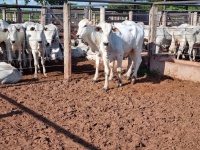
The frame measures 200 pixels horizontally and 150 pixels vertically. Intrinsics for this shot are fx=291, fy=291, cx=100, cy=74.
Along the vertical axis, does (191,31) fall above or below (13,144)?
above

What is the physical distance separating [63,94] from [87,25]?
1.83m

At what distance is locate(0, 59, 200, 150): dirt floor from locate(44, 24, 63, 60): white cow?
6.37 feet

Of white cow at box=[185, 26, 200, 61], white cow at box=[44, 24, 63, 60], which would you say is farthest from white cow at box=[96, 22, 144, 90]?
white cow at box=[185, 26, 200, 61]

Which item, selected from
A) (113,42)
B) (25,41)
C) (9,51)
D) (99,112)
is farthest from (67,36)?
(99,112)

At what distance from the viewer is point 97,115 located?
17.4ft

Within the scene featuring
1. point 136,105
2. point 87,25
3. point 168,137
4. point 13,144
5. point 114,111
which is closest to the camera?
point 13,144

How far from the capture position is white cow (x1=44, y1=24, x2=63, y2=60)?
9.31m

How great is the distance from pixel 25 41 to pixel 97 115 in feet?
13.9

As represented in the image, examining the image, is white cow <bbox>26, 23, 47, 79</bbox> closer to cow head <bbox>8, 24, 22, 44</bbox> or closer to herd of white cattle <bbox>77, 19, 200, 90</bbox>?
cow head <bbox>8, 24, 22, 44</bbox>

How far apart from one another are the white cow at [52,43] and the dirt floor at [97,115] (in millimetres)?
1943

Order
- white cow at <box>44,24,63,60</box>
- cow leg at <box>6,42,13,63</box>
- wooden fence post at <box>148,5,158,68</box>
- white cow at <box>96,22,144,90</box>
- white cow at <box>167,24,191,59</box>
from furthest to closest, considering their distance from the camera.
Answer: white cow at <box>167,24,191,59</box> < white cow at <box>44,24,63,60</box> < wooden fence post at <box>148,5,158,68</box> < cow leg at <box>6,42,13,63</box> < white cow at <box>96,22,144,90</box>

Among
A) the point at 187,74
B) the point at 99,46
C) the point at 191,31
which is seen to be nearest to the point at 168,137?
the point at 99,46

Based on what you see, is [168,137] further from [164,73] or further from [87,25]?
[164,73]

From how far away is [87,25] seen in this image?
23.3 feet
